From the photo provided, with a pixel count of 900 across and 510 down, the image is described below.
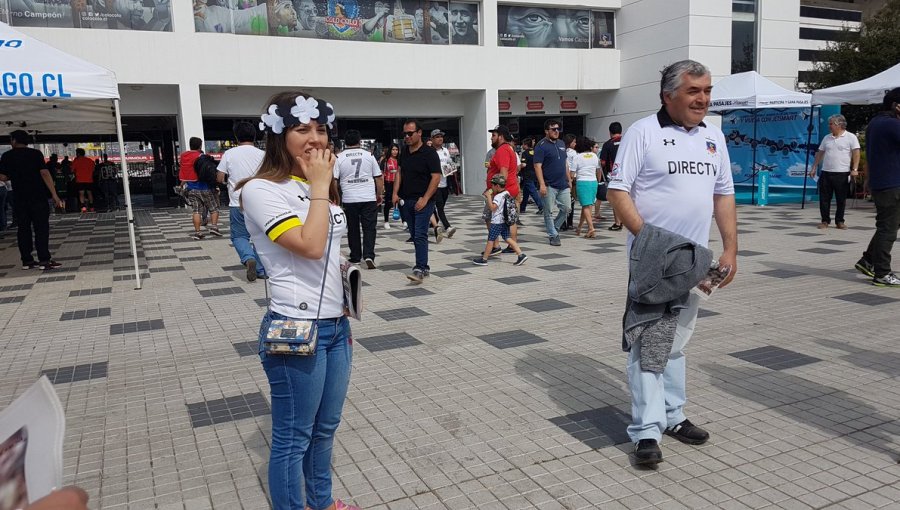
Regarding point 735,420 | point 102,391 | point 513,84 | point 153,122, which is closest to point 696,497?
point 735,420

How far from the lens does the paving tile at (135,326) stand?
5.76m

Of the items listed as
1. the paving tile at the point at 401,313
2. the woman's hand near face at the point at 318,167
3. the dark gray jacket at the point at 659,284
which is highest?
the woman's hand near face at the point at 318,167

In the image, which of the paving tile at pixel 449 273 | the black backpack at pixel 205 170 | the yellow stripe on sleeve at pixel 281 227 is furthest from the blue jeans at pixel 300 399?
the black backpack at pixel 205 170

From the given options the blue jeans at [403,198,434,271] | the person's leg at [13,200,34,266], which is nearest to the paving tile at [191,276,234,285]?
the blue jeans at [403,198,434,271]

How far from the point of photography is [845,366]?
425 centimetres

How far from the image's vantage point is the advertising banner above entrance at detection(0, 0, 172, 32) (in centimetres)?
1688

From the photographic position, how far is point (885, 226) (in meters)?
6.50

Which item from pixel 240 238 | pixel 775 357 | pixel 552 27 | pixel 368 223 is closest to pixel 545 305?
pixel 775 357

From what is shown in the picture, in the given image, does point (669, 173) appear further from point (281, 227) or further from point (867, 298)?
point (867, 298)

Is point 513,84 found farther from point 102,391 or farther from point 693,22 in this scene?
point 102,391

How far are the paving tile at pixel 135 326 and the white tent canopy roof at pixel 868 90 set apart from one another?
11.9 metres

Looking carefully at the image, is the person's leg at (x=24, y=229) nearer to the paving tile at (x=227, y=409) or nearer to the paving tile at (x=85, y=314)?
the paving tile at (x=85, y=314)

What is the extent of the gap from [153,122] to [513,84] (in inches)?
503

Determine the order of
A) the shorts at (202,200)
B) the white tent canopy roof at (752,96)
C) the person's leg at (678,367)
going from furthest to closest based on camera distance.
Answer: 1. the white tent canopy roof at (752,96)
2. the shorts at (202,200)
3. the person's leg at (678,367)
